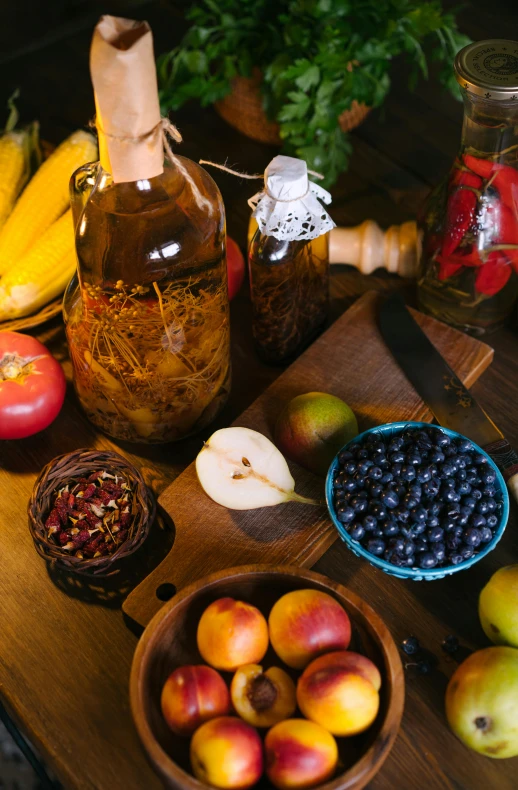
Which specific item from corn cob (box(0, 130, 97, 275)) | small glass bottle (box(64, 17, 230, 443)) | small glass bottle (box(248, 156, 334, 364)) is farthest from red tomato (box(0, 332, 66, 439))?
small glass bottle (box(248, 156, 334, 364))

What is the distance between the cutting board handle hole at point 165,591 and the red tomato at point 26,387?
0.24m

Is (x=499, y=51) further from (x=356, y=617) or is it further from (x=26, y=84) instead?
(x=26, y=84)

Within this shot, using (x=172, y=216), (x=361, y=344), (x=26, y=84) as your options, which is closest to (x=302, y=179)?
(x=172, y=216)

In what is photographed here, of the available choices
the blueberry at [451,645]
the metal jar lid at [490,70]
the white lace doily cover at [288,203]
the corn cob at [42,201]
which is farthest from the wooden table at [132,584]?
the metal jar lid at [490,70]

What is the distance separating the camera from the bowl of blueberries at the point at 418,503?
70 cm

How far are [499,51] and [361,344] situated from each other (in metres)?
0.35

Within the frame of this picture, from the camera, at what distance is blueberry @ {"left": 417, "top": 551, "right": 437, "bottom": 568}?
2.28 ft

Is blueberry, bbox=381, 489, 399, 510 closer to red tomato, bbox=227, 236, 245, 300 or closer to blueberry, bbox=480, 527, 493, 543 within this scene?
blueberry, bbox=480, 527, 493, 543

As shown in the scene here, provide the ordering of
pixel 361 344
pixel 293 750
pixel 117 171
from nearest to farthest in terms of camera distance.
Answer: pixel 293 750, pixel 117 171, pixel 361 344

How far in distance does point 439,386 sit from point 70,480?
421 mm

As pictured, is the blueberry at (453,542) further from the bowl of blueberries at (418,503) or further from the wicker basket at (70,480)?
the wicker basket at (70,480)

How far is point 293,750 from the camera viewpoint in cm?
58

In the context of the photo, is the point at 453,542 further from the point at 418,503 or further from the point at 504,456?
the point at 504,456

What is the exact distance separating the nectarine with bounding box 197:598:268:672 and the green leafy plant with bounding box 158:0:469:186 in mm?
619
